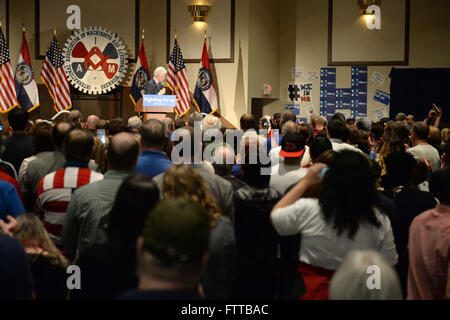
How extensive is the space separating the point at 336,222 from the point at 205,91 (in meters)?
7.80

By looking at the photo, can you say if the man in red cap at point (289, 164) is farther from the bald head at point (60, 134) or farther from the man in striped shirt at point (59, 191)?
the bald head at point (60, 134)

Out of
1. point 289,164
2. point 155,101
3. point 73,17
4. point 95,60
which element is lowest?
point 289,164

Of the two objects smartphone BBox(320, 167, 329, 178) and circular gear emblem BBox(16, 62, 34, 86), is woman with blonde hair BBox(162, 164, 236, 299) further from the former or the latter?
circular gear emblem BBox(16, 62, 34, 86)

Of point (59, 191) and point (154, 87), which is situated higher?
point (154, 87)

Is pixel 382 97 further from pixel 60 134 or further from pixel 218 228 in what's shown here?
pixel 218 228

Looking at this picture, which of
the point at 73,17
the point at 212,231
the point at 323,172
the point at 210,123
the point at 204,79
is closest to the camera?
the point at 212,231

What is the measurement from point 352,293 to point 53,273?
1501mm

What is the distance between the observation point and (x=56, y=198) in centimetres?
300

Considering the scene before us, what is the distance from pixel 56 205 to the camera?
3.00m

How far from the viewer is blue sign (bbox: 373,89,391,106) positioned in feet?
34.2

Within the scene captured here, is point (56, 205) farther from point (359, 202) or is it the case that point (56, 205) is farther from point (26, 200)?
point (359, 202)

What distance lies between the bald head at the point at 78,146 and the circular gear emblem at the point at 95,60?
23.7 ft

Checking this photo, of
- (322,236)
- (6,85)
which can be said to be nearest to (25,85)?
(6,85)

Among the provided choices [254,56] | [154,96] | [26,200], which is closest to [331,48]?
[254,56]
